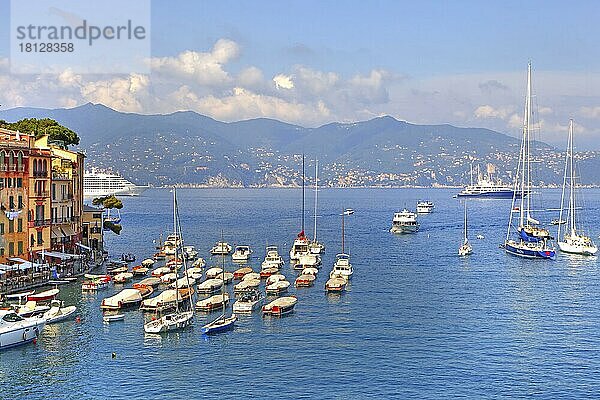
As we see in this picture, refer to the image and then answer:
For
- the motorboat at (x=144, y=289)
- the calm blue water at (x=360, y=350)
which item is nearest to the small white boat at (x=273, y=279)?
the calm blue water at (x=360, y=350)

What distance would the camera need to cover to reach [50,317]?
65062 millimetres

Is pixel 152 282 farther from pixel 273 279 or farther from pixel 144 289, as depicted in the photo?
pixel 273 279

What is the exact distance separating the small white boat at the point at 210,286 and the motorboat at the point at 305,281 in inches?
333

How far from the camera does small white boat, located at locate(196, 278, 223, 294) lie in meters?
80.9

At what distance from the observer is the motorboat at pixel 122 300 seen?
70.2 metres

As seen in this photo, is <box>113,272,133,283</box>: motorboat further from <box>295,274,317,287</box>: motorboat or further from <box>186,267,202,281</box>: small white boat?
<box>295,274,317,287</box>: motorboat

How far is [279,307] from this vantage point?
6981cm

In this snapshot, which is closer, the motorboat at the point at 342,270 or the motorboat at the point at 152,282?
the motorboat at the point at 152,282

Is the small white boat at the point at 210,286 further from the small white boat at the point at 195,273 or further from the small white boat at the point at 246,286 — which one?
the small white boat at the point at 195,273

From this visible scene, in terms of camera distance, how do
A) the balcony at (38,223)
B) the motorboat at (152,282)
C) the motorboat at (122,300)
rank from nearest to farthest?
the motorboat at (122,300) → the motorboat at (152,282) → the balcony at (38,223)

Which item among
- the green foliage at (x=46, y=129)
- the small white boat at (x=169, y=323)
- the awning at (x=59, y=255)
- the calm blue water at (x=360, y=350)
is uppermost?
the green foliage at (x=46, y=129)

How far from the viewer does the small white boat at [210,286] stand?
265ft

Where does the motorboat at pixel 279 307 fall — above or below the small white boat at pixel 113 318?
above

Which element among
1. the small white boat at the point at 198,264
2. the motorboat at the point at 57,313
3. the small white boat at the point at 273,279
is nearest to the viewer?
the motorboat at the point at 57,313
